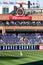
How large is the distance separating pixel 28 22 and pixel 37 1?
47.8 feet

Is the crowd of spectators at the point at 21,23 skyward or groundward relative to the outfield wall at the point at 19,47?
groundward

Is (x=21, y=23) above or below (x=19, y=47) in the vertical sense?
below

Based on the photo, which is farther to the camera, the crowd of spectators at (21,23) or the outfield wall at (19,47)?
the crowd of spectators at (21,23)

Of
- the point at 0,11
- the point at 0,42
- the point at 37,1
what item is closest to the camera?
the point at 0,42

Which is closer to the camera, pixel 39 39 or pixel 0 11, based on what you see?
pixel 39 39

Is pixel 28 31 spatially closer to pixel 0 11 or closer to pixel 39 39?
pixel 0 11

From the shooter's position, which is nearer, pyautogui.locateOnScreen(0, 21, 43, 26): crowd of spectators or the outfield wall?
the outfield wall

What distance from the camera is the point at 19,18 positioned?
206ft

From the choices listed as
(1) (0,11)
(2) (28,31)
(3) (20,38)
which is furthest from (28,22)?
(3) (20,38)

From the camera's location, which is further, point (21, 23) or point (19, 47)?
point (21, 23)

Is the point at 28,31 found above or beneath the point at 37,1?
beneath

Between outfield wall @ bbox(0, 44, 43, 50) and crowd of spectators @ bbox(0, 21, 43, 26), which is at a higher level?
outfield wall @ bbox(0, 44, 43, 50)

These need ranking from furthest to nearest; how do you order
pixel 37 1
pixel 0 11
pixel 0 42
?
pixel 37 1, pixel 0 11, pixel 0 42

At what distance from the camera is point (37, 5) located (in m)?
76.4
